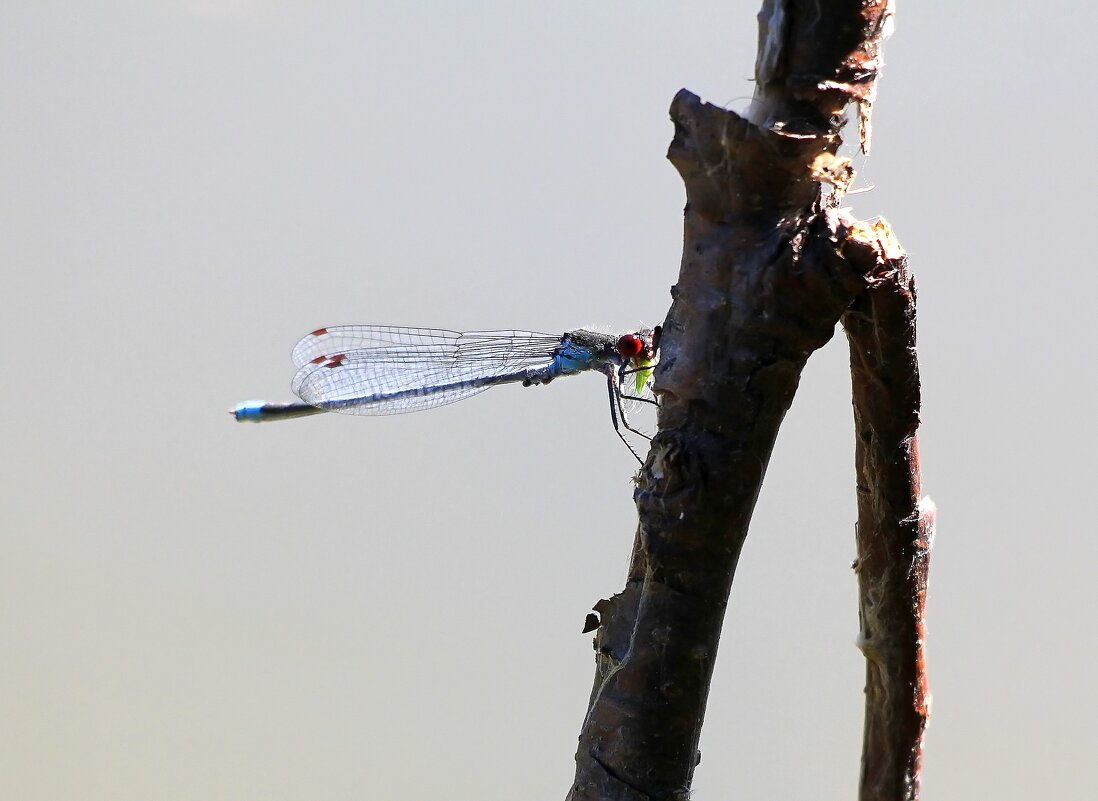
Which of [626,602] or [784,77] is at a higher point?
[784,77]

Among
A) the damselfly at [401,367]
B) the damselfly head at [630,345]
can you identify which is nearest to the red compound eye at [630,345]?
the damselfly head at [630,345]

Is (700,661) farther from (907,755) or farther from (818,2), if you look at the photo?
(818,2)

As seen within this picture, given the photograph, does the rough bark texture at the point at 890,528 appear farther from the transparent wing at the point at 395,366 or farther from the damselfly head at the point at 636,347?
the transparent wing at the point at 395,366

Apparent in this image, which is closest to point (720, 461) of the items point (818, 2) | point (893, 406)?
point (893, 406)

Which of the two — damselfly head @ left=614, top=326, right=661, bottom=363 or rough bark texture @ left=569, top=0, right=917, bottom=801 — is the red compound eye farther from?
rough bark texture @ left=569, top=0, right=917, bottom=801

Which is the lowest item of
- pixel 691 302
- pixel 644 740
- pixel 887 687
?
pixel 644 740

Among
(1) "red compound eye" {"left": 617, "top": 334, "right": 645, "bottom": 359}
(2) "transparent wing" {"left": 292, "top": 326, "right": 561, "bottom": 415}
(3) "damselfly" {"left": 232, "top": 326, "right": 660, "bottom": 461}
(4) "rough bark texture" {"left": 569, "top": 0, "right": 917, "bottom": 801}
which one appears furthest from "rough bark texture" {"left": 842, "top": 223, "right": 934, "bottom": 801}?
(2) "transparent wing" {"left": 292, "top": 326, "right": 561, "bottom": 415}
